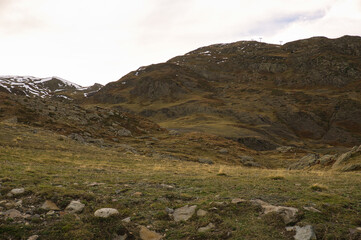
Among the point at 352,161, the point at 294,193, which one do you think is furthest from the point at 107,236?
the point at 352,161

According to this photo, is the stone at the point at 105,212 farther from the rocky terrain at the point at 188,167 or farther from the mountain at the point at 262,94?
the mountain at the point at 262,94

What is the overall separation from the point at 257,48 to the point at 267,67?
43.3 meters

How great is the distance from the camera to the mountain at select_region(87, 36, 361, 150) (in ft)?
286

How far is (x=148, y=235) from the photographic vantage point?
6500mm

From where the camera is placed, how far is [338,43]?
506 feet

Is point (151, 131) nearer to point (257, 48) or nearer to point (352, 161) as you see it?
point (352, 161)

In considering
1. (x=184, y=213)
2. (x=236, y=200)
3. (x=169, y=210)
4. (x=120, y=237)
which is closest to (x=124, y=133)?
(x=169, y=210)

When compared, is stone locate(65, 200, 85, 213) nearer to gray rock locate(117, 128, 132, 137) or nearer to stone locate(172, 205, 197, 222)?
stone locate(172, 205, 197, 222)

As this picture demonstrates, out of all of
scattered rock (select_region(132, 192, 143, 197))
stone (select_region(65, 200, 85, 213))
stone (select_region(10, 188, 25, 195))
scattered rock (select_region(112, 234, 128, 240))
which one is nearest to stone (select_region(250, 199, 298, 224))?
scattered rock (select_region(112, 234, 128, 240))

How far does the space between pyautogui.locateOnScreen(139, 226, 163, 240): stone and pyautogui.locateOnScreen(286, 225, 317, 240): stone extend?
3.60 meters

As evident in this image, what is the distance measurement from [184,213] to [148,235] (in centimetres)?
167

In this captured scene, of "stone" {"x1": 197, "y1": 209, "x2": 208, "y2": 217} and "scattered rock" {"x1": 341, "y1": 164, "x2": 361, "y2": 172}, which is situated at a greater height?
"stone" {"x1": 197, "y1": 209, "x2": 208, "y2": 217}

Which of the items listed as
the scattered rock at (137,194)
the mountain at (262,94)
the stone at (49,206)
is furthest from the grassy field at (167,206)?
the mountain at (262,94)

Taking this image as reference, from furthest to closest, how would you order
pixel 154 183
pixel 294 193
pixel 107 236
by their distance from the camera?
pixel 154 183 < pixel 294 193 < pixel 107 236
